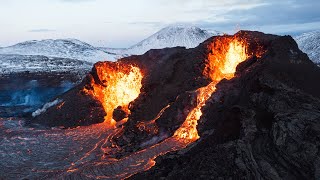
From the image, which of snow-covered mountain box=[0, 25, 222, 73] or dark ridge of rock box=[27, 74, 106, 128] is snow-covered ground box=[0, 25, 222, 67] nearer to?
snow-covered mountain box=[0, 25, 222, 73]

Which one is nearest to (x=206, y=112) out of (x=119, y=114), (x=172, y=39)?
(x=119, y=114)

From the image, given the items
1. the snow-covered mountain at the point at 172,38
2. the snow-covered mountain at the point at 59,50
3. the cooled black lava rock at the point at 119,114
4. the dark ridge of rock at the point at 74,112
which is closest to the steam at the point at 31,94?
the dark ridge of rock at the point at 74,112

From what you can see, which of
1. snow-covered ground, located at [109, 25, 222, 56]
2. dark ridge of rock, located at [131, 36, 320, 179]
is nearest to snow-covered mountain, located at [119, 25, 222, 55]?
snow-covered ground, located at [109, 25, 222, 56]

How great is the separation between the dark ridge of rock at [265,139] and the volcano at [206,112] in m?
0.03

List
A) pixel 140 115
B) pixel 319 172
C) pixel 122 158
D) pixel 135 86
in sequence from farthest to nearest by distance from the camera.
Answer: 1. pixel 135 86
2. pixel 140 115
3. pixel 122 158
4. pixel 319 172

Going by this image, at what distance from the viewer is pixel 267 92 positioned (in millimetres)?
16406

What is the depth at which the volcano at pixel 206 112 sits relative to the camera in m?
12.8

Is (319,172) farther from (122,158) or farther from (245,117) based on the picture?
(122,158)

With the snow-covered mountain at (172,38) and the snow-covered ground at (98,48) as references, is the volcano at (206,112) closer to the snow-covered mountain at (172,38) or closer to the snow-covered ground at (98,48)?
the snow-covered ground at (98,48)

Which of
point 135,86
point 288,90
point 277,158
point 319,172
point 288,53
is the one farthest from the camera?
point 135,86

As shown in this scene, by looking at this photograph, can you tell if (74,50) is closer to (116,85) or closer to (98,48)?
(98,48)

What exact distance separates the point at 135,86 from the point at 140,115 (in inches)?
200

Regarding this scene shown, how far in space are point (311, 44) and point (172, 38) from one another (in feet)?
186

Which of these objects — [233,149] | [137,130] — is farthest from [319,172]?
[137,130]
